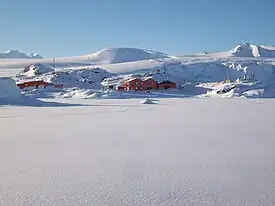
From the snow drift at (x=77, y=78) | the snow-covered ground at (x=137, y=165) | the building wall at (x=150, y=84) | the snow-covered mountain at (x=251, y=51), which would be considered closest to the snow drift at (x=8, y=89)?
the snow-covered ground at (x=137, y=165)

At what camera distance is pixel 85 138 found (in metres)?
5.54

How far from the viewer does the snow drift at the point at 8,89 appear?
1665 cm

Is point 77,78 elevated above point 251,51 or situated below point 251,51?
below

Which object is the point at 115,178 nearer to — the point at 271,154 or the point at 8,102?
the point at 271,154

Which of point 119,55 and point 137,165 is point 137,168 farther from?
point 119,55

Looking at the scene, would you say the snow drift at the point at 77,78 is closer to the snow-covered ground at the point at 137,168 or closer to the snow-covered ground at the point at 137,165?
the snow-covered ground at the point at 137,165

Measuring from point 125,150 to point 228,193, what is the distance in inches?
74.4

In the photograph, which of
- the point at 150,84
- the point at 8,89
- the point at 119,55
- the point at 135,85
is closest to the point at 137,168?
the point at 8,89

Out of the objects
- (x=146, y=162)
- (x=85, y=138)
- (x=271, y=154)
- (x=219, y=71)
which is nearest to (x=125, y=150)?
(x=146, y=162)

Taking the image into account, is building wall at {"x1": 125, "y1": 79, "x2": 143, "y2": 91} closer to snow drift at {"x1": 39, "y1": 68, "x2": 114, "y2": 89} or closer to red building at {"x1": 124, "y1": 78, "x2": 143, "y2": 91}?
red building at {"x1": 124, "y1": 78, "x2": 143, "y2": 91}

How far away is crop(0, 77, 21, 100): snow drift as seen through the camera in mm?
16652

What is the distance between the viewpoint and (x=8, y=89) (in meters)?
17.2

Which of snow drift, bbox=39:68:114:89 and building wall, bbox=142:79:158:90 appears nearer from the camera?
building wall, bbox=142:79:158:90

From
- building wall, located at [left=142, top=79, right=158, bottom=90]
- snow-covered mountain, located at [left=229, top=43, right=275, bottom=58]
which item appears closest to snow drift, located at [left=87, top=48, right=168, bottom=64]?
snow-covered mountain, located at [left=229, top=43, right=275, bottom=58]
